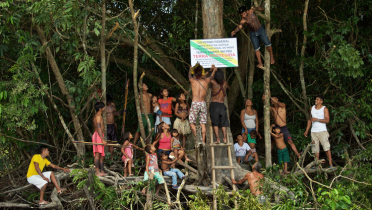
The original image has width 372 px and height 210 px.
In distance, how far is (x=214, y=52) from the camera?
266 inches

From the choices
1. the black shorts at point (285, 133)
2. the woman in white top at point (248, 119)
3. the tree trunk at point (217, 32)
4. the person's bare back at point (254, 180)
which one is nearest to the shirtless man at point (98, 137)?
the tree trunk at point (217, 32)

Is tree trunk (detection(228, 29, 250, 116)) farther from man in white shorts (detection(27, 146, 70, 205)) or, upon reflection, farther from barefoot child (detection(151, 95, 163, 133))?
man in white shorts (detection(27, 146, 70, 205))

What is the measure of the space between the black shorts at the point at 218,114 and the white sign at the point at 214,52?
27.2 inches

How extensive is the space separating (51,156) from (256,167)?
4.84m

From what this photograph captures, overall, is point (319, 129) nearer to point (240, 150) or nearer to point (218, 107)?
point (240, 150)

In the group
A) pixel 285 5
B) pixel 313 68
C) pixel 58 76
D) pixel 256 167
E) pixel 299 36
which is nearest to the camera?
pixel 256 167

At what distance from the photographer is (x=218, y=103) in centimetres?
695

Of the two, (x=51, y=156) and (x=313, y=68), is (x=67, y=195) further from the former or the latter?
(x=313, y=68)

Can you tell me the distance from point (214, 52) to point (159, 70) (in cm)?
365

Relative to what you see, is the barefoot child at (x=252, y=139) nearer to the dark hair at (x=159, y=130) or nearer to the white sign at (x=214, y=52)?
the dark hair at (x=159, y=130)

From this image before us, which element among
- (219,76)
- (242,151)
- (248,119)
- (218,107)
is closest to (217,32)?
(219,76)

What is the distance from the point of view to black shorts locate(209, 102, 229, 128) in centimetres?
690

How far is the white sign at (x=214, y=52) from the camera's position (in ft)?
22.2

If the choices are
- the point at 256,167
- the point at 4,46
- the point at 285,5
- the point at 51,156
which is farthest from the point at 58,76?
the point at 285,5
